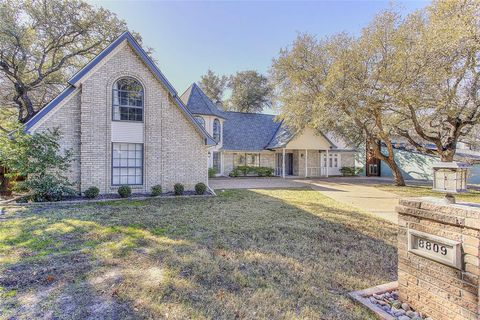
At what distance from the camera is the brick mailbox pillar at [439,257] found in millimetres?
2391

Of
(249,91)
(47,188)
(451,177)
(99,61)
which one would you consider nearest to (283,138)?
(249,91)

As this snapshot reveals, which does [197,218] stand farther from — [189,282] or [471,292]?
[471,292]

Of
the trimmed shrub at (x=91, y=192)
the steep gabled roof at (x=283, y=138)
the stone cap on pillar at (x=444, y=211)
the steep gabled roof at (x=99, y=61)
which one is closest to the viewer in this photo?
the stone cap on pillar at (x=444, y=211)

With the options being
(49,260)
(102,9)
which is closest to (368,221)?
(49,260)

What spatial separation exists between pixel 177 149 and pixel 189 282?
356 inches

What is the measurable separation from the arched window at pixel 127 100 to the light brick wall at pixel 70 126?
1498 mm

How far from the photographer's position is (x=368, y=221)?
737 centimetres

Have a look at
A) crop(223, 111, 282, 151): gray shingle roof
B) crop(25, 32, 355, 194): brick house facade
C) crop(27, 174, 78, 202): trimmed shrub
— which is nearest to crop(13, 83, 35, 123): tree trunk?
crop(25, 32, 355, 194): brick house facade

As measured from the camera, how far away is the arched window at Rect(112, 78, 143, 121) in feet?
36.3

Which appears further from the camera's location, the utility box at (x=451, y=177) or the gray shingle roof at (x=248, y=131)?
the gray shingle roof at (x=248, y=131)

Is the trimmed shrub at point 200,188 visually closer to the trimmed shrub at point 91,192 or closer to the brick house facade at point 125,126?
the brick house facade at point 125,126

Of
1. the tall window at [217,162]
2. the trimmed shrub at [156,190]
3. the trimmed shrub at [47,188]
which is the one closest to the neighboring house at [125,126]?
the trimmed shrub at [156,190]

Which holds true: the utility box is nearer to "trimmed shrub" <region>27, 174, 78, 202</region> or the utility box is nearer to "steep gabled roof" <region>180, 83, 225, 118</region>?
"trimmed shrub" <region>27, 174, 78, 202</region>

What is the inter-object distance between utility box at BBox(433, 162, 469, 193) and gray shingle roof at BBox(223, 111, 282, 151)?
1967 cm
